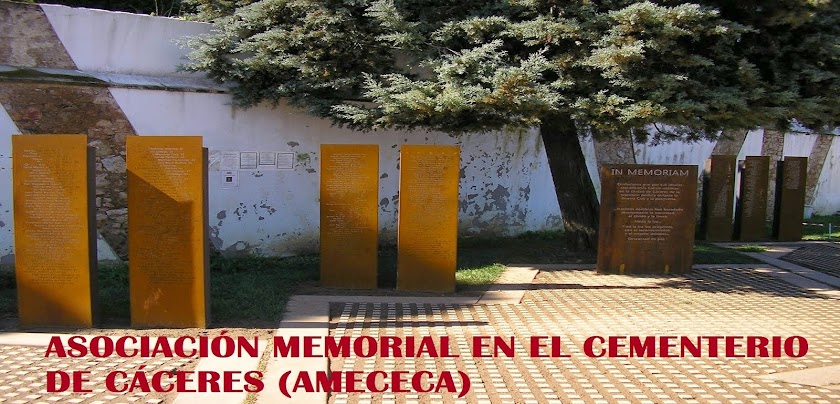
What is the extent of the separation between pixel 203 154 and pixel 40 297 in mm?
1864

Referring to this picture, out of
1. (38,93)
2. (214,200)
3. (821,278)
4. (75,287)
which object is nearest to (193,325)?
(75,287)

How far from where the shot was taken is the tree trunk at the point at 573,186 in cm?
934

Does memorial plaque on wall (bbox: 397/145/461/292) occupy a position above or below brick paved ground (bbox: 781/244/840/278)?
above

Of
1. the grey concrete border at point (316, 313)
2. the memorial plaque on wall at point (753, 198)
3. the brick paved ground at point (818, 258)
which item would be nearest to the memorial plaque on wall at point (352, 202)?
the grey concrete border at point (316, 313)

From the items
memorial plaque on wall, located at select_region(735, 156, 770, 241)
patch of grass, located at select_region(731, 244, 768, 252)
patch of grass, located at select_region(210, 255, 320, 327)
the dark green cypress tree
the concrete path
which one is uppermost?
the dark green cypress tree

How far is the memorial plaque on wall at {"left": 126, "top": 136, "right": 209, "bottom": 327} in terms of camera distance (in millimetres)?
5504

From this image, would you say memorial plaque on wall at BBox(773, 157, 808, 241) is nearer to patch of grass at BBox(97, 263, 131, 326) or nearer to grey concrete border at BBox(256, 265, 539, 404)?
grey concrete border at BBox(256, 265, 539, 404)

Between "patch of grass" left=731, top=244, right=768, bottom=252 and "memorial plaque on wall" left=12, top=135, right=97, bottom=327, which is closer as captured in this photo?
"memorial plaque on wall" left=12, top=135, right=97, bottom=327

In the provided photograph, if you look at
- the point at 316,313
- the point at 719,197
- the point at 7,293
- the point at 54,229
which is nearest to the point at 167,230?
the point at 54,229

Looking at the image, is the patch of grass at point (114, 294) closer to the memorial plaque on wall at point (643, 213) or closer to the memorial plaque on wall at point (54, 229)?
the memorial plaque on wall at point (54, 229)

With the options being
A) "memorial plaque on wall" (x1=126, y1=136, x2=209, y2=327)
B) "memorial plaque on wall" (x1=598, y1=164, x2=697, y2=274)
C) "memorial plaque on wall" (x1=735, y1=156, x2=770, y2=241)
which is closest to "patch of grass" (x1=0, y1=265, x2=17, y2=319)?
"memorial plaque on wall" (x1=126, y1=136, x2=209, y2=327)

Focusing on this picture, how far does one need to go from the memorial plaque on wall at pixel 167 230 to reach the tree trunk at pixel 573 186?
17.5 feet

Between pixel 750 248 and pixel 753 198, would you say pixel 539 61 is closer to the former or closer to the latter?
pixel 750 248

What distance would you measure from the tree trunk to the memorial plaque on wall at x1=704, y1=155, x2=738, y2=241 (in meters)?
3.81
